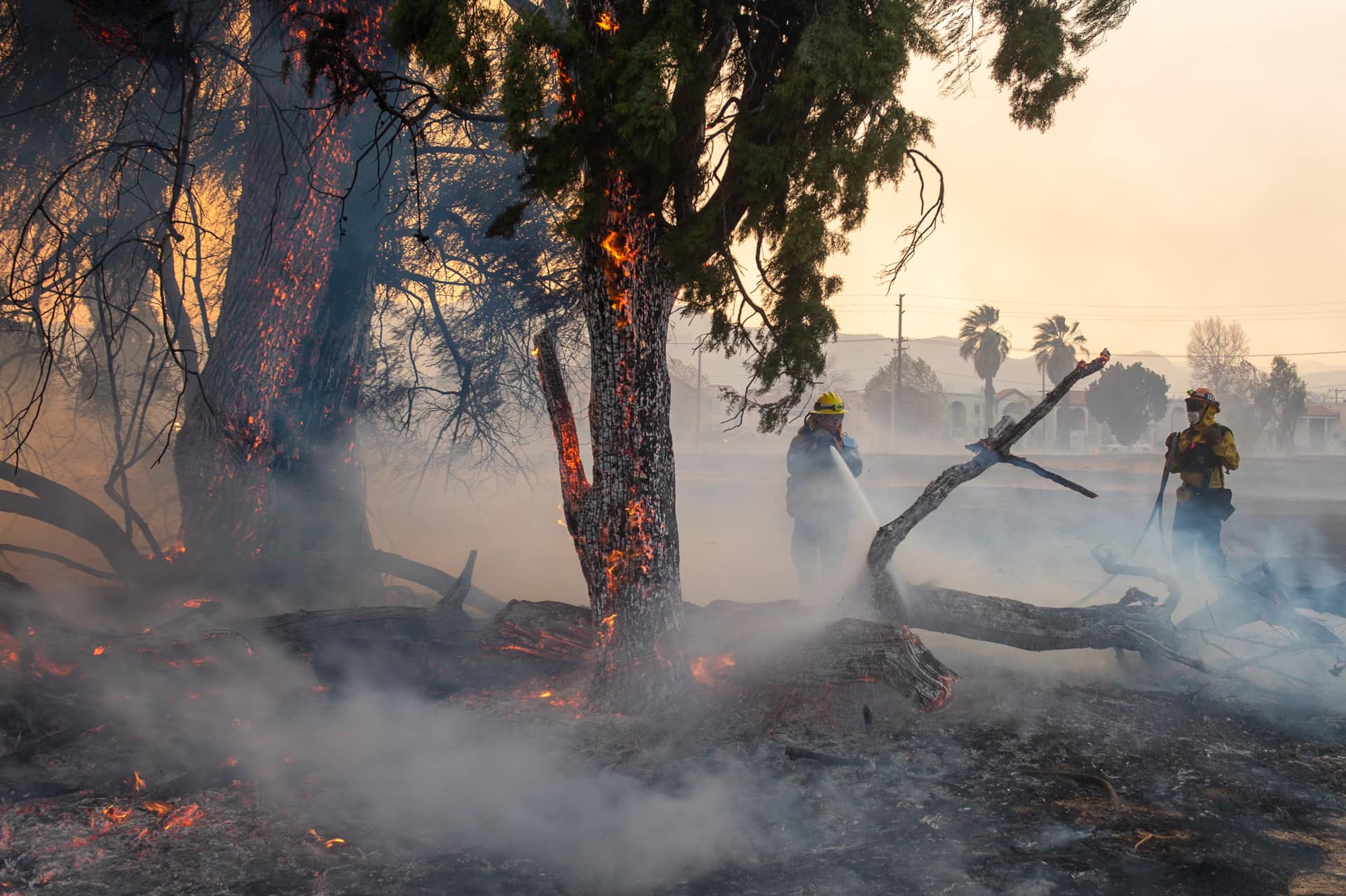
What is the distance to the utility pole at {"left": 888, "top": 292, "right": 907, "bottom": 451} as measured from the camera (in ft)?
170

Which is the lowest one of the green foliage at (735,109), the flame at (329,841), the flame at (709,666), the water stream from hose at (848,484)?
the flame at (329,841)

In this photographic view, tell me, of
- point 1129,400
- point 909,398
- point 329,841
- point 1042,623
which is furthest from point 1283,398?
point 329,841

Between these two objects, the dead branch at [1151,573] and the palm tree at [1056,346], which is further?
the palm tree at [1056,346]

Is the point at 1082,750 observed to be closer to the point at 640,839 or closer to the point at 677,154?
the point at 640,839

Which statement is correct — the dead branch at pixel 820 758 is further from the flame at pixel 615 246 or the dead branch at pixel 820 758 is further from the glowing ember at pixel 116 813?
the glowing ember at pixel 116 813

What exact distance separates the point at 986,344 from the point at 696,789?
5655cm

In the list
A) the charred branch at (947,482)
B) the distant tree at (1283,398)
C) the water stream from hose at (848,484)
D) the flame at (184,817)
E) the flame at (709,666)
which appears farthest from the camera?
the distant tree at (1283,398)

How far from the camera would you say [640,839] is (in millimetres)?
4074

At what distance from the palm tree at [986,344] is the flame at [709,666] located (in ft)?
176

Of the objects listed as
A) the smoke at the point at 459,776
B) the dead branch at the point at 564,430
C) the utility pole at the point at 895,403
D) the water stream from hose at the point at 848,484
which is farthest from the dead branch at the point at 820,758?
the utility pole at the point at 895,403

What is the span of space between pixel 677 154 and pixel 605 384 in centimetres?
169

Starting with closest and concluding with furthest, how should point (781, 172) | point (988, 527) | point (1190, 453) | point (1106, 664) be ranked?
point (781, 172) < point (1106, 664) < point (1190, 453) < point (988, 527)

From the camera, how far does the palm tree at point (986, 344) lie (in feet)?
185

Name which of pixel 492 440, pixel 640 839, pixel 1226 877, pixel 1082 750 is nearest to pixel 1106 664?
pixel 1082 750
